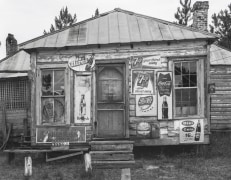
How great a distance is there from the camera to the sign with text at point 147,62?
9.24m

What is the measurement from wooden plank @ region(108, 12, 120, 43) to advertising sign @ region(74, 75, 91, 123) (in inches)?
53.7

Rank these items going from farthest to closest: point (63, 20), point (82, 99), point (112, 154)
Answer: point (63, 20) < point (82, 99) < point (112, 154)

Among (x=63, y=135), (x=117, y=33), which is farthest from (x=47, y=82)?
(x=117, y=33)

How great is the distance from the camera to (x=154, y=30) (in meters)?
9.59

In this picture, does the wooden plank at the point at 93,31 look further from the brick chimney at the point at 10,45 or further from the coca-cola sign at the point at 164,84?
the brick chimney at the point at 10,45

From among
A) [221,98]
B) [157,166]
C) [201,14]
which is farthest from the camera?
[221,98]

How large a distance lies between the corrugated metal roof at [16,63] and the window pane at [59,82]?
523 centimetres

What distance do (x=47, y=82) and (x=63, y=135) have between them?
1.69 m

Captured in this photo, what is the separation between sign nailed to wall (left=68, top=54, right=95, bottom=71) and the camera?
9.38m

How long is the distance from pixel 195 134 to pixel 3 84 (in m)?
8.36

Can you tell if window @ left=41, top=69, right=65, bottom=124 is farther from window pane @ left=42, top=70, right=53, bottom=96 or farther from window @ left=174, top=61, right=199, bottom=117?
window @ left=174, top=61, right=199, bottom=117

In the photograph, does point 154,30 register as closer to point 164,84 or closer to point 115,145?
point 164,84

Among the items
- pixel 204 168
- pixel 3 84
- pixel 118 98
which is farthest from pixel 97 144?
pixel 3 84

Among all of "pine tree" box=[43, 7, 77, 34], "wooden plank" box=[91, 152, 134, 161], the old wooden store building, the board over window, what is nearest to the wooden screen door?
the old wooden store building
